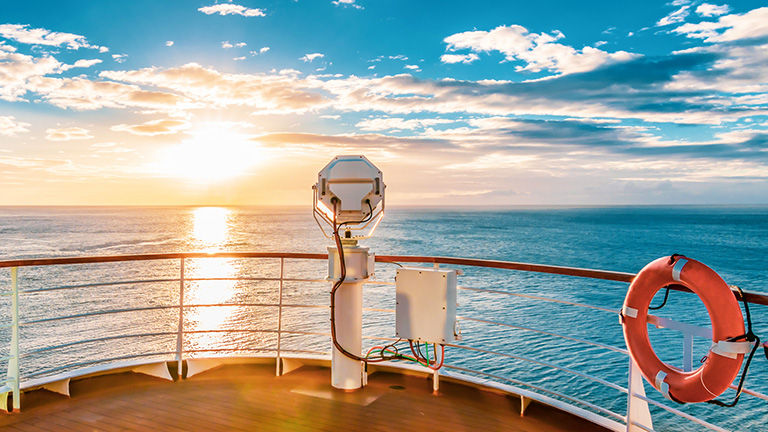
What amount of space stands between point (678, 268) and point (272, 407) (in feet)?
6.00

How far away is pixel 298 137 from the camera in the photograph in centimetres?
3316

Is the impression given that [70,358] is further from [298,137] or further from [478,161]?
[478,161]

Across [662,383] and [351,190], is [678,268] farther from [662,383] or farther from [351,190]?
[351,190]

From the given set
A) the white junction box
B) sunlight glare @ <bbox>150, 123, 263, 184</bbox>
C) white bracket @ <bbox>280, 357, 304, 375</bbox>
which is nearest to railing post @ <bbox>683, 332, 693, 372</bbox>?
the white junction box

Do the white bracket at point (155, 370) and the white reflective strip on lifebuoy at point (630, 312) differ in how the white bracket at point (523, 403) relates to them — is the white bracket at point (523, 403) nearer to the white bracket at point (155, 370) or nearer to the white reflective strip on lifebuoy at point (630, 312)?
the white reflective strip on lifebuoy at point (630, 312)

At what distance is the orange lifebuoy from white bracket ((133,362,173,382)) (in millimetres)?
2382

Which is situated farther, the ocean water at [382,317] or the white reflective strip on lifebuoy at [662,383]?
the ocean water at [382,317]

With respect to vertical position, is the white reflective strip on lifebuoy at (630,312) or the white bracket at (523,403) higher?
the white reflective strip on lifebuoy at (630,312)

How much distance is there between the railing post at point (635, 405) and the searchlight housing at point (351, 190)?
1.22 meters

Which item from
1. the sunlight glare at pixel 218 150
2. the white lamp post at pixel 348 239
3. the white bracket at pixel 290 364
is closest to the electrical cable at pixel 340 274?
the white lamp post at pixel 348 239

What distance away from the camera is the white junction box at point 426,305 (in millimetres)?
2348

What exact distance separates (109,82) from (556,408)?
19.2 meters

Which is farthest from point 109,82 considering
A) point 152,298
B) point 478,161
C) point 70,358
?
point 478,161

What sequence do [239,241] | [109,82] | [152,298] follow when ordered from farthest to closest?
[239,241] < [152,298] < [109,82]
